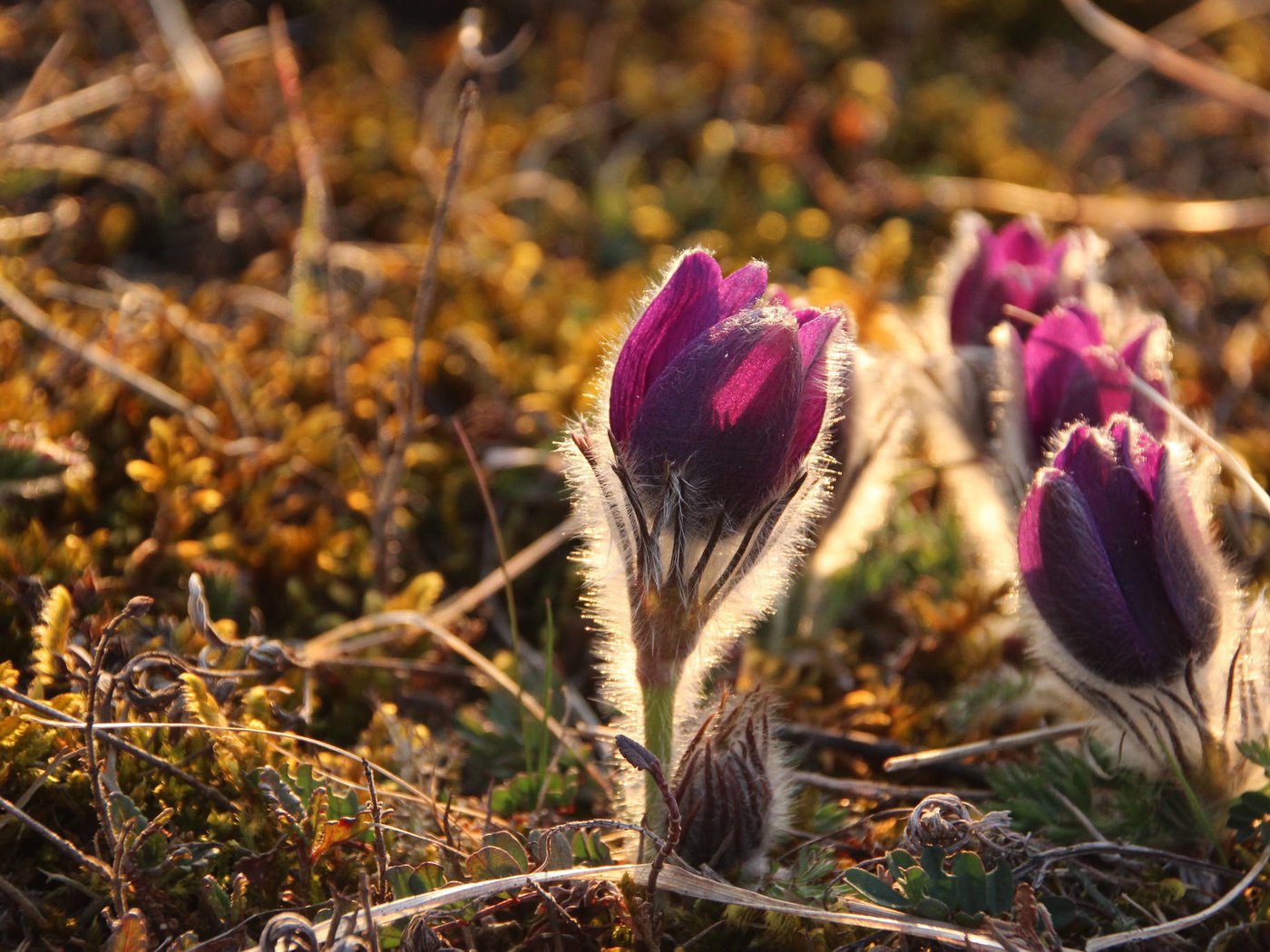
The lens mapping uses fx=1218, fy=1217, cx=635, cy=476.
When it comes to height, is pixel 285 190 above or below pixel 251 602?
above

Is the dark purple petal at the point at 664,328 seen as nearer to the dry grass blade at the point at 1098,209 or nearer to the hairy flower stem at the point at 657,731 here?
the hairy flower stem at the point at 657,731

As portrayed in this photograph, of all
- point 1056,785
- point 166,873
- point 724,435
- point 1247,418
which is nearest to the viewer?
point 724,435

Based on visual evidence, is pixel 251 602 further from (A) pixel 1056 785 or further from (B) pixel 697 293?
(A) pixel 1056 785

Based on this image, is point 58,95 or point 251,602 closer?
point 251,602

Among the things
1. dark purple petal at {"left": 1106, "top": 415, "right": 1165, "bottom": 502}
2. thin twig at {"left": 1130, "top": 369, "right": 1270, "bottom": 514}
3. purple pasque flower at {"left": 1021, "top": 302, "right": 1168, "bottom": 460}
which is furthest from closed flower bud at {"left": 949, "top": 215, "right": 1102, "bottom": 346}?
dark purple petal at {"left": 1106, "top": 415, "right": 1165, "bottom": 502}

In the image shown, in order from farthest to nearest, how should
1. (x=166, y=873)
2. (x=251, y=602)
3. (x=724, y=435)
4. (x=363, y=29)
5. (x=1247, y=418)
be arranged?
(x=363, y=29), (x=1247, y=418), (x=251, y=602), (x=166, y=873), (x=724, y=435)

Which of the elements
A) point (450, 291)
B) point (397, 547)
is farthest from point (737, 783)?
point (450, 291)
